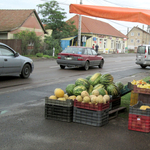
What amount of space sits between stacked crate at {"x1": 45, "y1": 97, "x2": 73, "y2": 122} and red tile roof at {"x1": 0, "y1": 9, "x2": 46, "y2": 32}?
97.0 ft

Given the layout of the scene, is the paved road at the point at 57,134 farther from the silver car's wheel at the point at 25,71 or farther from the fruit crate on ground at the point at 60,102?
the silver car's wheel at the point at 25,71

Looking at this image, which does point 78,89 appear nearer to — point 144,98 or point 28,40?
point 144,98

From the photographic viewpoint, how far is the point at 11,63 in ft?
37.4

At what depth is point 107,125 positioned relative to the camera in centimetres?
554

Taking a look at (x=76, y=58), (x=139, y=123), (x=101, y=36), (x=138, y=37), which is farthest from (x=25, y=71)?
(x=138, y=37)

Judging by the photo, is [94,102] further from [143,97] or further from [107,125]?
[143,97]

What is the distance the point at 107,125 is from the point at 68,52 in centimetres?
1294

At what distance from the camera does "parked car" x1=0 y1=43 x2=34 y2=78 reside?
1103 cm

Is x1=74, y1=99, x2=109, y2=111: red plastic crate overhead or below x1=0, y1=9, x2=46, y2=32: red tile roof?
below

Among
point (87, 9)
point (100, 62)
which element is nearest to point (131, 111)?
point (87, 9)

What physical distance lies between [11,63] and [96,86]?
5.97 metres

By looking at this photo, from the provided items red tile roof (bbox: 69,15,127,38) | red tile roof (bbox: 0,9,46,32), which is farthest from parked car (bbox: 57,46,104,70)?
red tile roof (bbox: 69,15,127,38)

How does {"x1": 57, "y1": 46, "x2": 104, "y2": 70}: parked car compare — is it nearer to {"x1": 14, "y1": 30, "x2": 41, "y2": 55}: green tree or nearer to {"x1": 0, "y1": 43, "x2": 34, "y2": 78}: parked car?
{"x1": 0, "y1": 43, "x2": 34, "y2": 78}: parked car

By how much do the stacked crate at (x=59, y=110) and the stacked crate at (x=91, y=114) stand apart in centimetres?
12
